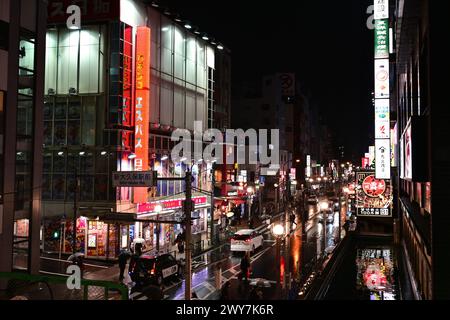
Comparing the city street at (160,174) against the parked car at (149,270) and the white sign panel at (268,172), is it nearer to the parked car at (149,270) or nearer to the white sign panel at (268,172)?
the parked car at (149,270)

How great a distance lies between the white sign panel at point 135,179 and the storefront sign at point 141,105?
1230cm

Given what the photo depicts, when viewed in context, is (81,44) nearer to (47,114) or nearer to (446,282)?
(47,114)

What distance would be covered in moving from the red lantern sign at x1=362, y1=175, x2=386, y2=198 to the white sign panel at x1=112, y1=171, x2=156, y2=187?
105 ft

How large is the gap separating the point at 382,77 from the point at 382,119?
11.7 feet

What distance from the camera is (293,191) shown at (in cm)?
9431

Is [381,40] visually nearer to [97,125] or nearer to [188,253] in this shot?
[97,125]

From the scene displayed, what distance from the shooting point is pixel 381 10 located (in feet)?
116

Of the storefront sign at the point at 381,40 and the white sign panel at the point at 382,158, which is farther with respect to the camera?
the white sign panel at the point at 382,158

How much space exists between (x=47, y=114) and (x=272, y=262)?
65.2ft

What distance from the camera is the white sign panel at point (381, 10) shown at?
35.3 m

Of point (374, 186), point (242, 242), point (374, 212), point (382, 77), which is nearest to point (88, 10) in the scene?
point (242, 242)

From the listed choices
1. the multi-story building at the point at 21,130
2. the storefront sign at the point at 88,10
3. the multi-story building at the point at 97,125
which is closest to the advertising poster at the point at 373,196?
the multi-story building at the point at 97,125

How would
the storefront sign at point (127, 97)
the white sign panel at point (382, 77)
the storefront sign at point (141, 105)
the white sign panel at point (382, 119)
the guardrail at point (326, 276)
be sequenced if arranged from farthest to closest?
the white sign panel at point (382, 119), the white sign panel at point (382, 77), the storefront sign at point (141, 105), the storefront sign at point (127, 97), the guardrail at point (326, 276)
